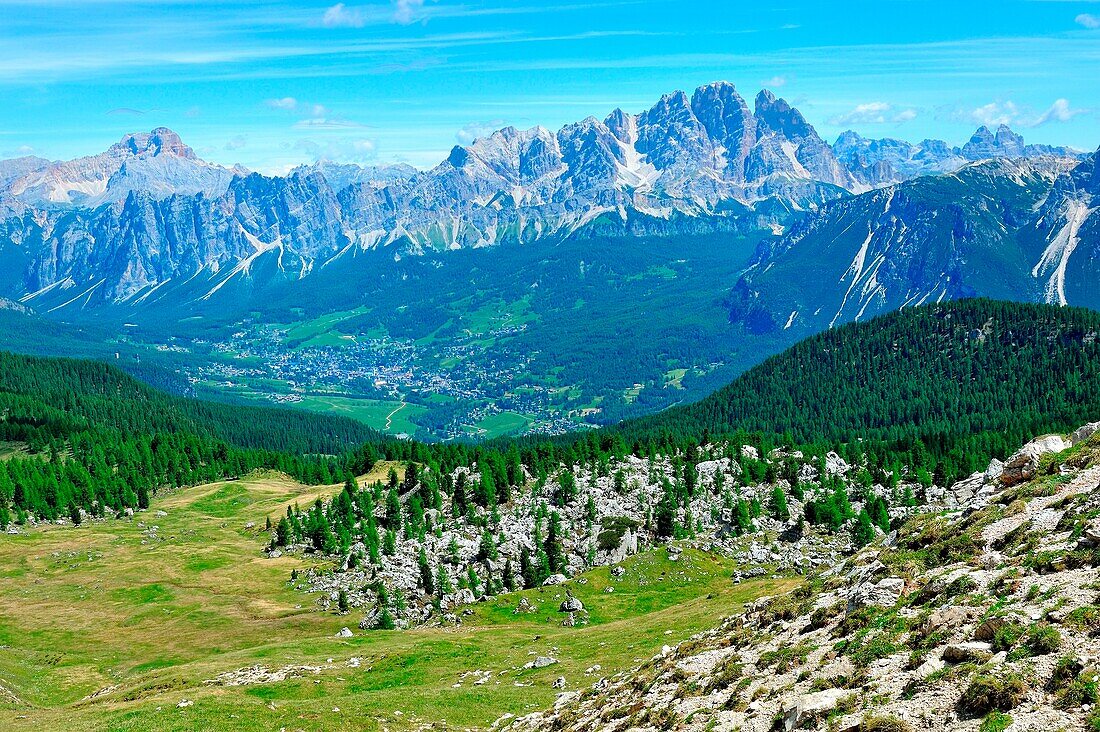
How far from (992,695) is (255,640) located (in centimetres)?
10115

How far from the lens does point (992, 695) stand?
3184 centimetres

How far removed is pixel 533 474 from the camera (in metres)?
171

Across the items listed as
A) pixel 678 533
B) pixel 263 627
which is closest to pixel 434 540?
pixel 263 627

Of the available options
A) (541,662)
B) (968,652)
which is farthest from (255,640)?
(968,652)

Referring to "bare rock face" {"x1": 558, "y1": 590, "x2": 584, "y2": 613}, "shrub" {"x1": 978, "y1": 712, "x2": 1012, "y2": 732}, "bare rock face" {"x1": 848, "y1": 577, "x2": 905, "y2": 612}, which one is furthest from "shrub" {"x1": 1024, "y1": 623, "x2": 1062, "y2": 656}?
"bare rock face" {"x1": 558, "y1": 590, "x2": 584, "y2": 613}

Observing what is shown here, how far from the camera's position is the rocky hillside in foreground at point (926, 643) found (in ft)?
107

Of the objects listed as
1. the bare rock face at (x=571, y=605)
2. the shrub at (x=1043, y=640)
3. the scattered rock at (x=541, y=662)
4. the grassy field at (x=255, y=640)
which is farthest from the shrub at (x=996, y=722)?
the bare rock face at (x=571, y=605)

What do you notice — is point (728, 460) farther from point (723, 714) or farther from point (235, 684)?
point (723, 714)

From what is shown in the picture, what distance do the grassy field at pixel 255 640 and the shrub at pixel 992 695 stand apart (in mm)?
41880

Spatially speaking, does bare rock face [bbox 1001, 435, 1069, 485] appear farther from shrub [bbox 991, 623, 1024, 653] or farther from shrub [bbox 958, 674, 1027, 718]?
shrub [bbox 958, 674, 1027, 718]

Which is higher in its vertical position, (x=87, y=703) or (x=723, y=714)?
(x=723, y=714)

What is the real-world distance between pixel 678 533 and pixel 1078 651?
110 metres

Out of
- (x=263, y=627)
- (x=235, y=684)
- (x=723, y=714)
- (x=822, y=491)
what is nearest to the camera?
(x=723, y=714)

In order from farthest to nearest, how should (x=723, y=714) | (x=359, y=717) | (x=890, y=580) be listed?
(x=359, y=717) → (x=890, y=580) → (x=723, y=714)
